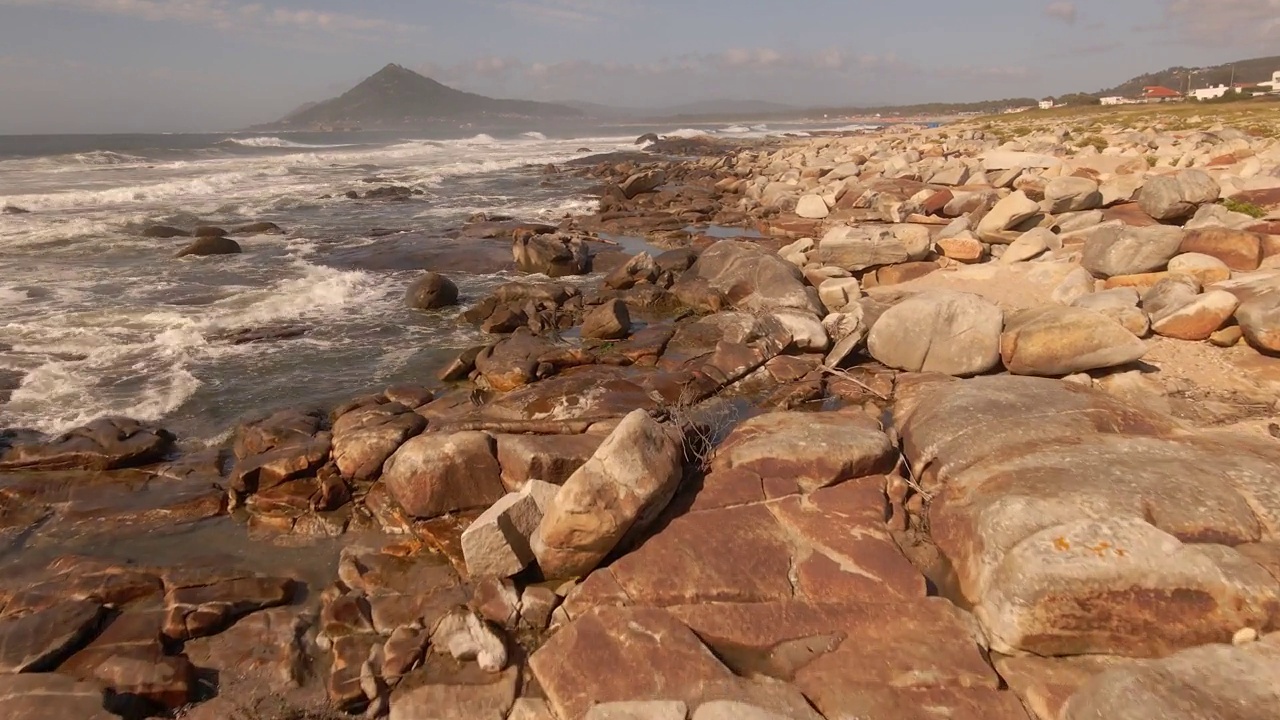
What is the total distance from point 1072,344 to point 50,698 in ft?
36.9

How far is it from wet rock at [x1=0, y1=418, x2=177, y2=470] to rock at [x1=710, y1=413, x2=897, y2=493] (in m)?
7.30

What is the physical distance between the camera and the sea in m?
11.2

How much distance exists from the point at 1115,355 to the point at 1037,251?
5969 mm

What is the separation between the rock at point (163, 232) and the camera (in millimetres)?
24453

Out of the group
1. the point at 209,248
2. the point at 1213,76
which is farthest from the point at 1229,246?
the point at 1213,76

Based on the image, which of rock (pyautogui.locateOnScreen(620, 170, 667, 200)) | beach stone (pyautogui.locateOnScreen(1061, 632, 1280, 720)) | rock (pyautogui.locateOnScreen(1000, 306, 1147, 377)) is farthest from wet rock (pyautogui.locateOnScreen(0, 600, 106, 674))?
rock (pyautogui.locateOnScreen(620, 170, 667, 200))

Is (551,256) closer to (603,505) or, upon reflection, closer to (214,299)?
(214,299)

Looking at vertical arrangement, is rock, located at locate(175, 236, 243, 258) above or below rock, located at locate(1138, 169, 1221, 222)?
below

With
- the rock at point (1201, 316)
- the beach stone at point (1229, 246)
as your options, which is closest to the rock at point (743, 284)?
the rock at point (1201, 316)

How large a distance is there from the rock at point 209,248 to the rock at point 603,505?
1989cm

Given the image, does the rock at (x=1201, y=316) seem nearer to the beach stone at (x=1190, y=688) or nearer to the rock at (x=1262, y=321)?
the rock at (x=1262, y=321)

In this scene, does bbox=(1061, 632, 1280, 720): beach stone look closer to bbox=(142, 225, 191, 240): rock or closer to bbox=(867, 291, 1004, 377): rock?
bbox=(867, 291, 1004, 377): rock

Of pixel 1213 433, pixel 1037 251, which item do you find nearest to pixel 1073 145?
pixel 1037 251

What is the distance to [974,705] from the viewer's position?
4.81m
